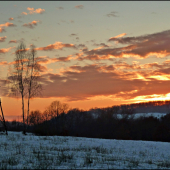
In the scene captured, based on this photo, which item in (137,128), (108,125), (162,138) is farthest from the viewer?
(108,125)

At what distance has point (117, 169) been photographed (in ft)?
30.6

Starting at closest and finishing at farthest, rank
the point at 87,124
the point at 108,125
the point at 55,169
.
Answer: the point at 55,169, the point at 108,125, the point at 87,124

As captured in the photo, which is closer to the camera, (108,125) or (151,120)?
(151,120)

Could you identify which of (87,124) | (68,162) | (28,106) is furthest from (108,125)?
(68,162)

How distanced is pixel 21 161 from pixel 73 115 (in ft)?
407

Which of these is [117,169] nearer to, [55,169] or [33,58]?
[55,169]

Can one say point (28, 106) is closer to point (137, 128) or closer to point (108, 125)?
point (137, 128)

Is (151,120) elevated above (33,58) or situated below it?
below

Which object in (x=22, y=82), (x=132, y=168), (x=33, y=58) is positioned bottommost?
(x=132, y=168)

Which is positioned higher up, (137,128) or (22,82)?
(22,82)

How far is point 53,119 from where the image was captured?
12562 centimetres

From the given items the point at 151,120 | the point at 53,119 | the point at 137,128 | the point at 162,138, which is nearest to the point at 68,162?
the point at 162,138

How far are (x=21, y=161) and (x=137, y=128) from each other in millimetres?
72662

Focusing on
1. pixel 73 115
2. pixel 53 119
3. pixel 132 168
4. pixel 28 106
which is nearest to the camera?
pixel 132 168
